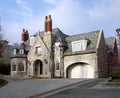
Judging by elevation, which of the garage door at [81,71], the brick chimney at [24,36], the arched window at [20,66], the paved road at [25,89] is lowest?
the paved road at [25,89]

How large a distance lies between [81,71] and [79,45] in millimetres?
4520

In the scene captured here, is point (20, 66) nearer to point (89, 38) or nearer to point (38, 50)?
point (38, 50)

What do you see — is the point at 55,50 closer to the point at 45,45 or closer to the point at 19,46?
the point at 45,45

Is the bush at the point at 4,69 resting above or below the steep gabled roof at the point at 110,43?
below

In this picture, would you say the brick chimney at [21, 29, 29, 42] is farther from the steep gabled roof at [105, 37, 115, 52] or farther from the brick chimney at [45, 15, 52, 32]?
the steep gabled roof at [105, 37, 115, 52]

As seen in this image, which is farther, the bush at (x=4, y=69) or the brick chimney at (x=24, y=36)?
the brick chimney at (x=24, y=36)

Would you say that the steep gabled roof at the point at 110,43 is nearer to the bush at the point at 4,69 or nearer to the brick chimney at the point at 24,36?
the brick chimney at the point at 24,36

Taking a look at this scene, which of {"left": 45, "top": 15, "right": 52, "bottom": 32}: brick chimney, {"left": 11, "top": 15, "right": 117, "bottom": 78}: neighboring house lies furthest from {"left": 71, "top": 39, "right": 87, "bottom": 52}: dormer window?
{"left": 45, "top": 15, "right": 52, "bottom": 32}: brick chimney

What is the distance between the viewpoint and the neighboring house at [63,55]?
45287 mm

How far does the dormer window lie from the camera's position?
46.6m

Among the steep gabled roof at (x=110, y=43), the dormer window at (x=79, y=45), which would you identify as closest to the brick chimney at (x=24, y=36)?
the dormer window at (x=79, y=45)

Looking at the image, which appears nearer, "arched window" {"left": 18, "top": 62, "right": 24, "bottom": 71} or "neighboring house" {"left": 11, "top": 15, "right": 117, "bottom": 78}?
"neighboring house" {"left": 11, "top": 15, "right": 117, "bottom": 78}

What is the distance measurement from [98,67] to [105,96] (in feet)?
81.0

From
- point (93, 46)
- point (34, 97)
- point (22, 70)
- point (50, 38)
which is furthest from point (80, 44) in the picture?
point (34, 97)
